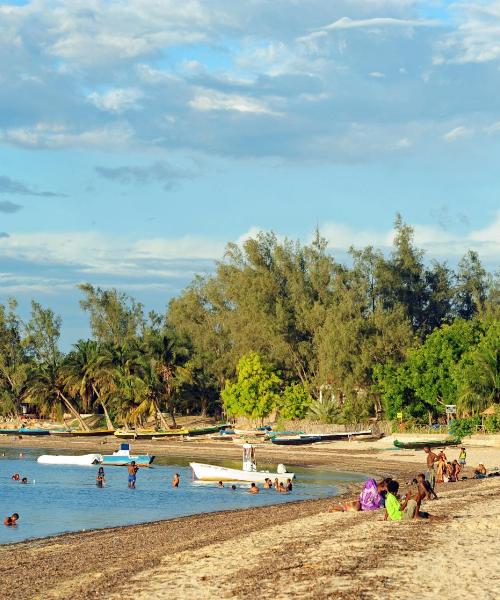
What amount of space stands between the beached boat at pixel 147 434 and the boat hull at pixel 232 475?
34.8 m

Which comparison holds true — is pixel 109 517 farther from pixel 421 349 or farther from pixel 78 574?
pixel 421 349

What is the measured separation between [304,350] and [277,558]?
68400 mm

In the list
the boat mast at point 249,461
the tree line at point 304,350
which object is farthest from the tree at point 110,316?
the boat mast at point 249,461

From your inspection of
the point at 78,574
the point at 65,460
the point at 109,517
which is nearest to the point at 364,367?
the point at 65,460

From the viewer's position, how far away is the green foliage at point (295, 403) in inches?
3356

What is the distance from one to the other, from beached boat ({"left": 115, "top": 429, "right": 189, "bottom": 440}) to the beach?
52.8m

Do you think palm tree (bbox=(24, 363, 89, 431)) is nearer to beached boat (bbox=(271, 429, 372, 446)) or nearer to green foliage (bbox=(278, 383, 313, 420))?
green foliage (bbox=(278, 383, 313, 420))

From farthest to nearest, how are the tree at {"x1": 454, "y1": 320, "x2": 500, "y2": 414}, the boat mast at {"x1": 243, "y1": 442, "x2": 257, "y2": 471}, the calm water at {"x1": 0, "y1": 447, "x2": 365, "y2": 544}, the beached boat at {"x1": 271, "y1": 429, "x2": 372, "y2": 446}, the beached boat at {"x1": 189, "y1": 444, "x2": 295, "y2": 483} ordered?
the beached boat at {"x1": 271, "y1": 429, "x2": 372, "y2": 446} < the tree at {"x1": 454, "y1": 320, "x2": 500, "y2": 414} < the boat mast at {"x1": 243, "y1": 442, "x2": 257, "y2": 471} < the beached boat at {"x1": 189, "y1": 444, "x2": 295, "y2": 483} < the calm water at {"x1": 0, "y1": 447, "x2": 365, "y2": 544}

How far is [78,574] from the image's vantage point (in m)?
20.2

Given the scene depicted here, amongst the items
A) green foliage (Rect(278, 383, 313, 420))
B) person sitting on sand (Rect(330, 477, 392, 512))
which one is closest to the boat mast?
person sitting on sand (Rect(330, 477, 392, 512))

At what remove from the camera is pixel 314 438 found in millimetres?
74562

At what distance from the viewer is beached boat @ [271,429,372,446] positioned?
243ft

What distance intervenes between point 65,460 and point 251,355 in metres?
27.1

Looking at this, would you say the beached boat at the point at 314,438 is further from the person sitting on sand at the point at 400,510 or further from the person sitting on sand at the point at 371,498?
the person sitting on sand at the point at 400,510
